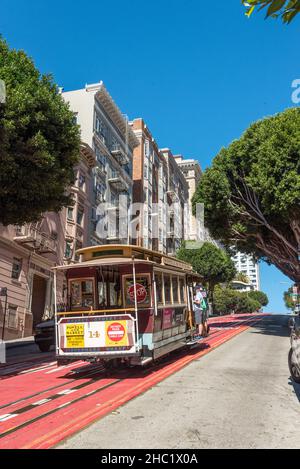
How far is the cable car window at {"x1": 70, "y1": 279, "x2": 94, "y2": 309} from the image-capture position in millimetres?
11117

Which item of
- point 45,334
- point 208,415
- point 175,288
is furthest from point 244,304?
point 208,415

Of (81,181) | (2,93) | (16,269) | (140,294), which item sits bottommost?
(140,294)

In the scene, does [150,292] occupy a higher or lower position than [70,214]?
lower

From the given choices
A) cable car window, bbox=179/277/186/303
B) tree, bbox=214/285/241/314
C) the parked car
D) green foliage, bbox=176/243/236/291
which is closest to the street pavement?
cable car window, bbox=179/277/186/303

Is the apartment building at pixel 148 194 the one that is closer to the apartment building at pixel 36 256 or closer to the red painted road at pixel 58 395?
the apartment building at pixel 36 256

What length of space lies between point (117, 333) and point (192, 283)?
5.84 metres

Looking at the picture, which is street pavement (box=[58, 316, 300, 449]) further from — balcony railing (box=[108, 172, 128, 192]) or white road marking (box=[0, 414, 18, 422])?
balcony railing (box=[108, 172, 128, 192])

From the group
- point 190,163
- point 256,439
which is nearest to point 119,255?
point 256,439

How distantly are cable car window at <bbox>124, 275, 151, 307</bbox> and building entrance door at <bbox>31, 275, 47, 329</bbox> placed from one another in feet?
66.5

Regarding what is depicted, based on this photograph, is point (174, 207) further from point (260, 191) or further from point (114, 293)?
point (114, 293)

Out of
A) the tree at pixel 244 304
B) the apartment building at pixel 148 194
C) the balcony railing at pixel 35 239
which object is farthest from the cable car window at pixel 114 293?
the tree at pixel 244 304

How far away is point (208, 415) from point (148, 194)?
49061 mm

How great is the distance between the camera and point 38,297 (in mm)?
30562
